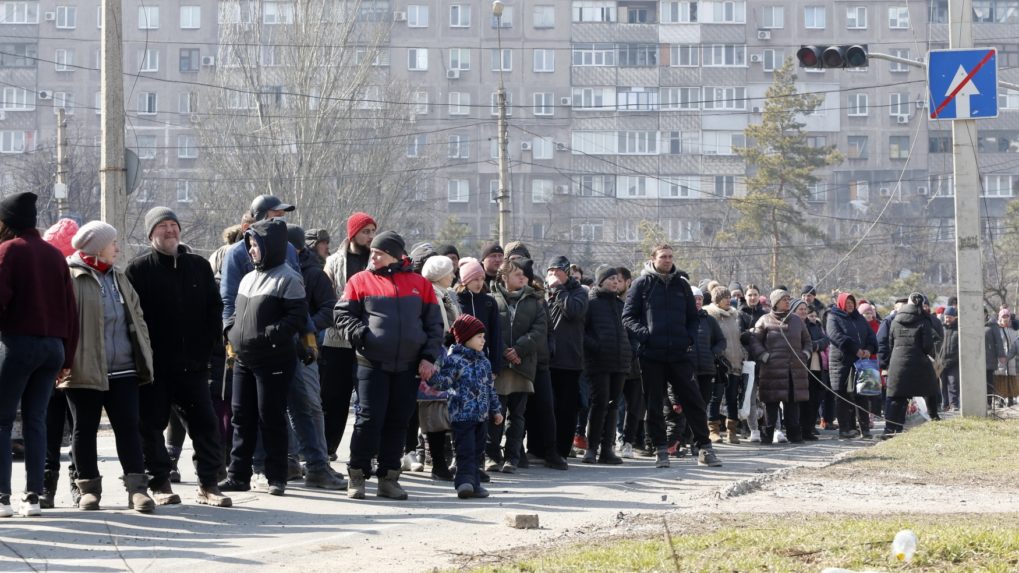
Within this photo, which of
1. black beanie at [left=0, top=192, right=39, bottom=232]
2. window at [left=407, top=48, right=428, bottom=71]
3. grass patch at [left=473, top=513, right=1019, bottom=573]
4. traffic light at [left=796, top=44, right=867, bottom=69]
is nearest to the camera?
grass patch at [left=473, top=513, right=1019, bottom=573]

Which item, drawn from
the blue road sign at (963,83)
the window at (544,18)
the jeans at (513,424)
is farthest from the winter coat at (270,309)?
the window at (544,18)

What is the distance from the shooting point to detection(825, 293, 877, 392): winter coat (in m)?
19.4

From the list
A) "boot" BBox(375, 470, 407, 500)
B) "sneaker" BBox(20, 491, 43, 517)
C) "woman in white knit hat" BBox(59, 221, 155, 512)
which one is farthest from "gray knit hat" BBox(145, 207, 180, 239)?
"boot" BBox(375, 470, 407, 500)

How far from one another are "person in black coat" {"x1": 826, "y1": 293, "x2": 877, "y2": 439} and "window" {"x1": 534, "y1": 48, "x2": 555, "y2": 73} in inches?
2772

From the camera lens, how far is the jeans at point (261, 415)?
33.2ft

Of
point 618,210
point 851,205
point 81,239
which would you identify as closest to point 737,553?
point 81,239

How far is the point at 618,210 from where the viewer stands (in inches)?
3418

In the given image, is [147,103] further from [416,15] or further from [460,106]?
[460,106]

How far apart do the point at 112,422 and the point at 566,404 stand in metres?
5.44

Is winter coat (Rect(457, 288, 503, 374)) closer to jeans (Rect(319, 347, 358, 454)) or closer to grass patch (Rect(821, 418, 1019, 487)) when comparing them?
jeans (Rect(319, 347, 358, 454))

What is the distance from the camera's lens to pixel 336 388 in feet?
37.9

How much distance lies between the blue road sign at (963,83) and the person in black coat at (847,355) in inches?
111

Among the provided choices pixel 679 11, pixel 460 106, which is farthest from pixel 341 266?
pixel 679 11

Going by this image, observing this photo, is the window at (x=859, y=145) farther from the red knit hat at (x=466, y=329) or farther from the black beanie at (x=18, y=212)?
the black beanie at (x=18, y=212)
